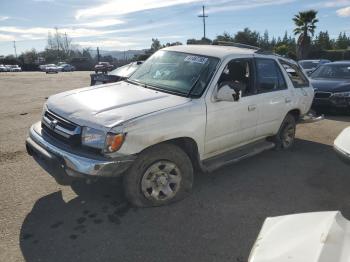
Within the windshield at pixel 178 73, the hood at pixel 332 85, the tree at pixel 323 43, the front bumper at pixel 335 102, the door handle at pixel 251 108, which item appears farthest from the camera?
the tree at pixel 323 43

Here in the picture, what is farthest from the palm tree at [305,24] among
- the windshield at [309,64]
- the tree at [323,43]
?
the windshield at [309,64]

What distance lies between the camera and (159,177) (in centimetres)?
425

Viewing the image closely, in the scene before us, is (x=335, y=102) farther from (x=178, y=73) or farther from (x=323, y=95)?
(x=178, y=73)

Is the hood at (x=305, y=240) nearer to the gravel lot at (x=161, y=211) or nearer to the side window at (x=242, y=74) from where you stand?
the gravel lot at (x=161, y=211)

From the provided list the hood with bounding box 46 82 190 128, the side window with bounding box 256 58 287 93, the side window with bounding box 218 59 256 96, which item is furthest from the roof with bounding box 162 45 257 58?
the hood with bounding box 46 82 190 128

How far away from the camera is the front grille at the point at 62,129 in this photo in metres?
3.92

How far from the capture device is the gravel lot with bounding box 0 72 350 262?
3.48 m

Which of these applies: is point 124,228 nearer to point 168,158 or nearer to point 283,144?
point 168,158

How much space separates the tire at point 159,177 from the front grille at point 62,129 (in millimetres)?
671

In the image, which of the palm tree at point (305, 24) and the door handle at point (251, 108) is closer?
the door handle at point (251, 108)

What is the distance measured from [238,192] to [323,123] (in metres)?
5.13

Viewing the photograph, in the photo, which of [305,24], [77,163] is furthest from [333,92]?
[305,24]

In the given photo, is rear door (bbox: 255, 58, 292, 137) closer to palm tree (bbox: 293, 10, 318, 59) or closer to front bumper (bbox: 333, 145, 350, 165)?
front bumper (bbox: 333, 145, 350, 165)

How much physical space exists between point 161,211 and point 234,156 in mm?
1453
